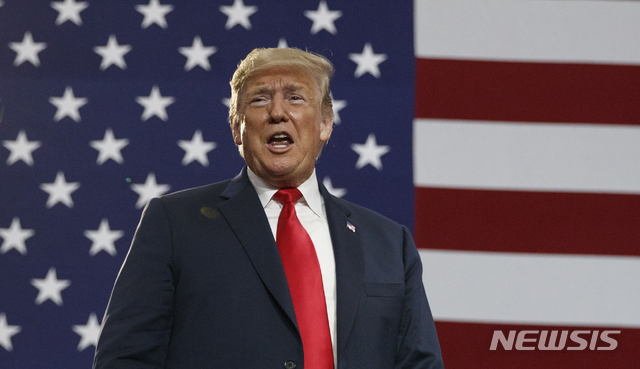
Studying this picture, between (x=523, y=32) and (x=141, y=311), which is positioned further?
(x=523, y=32)

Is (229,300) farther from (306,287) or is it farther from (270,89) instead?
(270,89)

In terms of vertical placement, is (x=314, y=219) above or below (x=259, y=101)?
below

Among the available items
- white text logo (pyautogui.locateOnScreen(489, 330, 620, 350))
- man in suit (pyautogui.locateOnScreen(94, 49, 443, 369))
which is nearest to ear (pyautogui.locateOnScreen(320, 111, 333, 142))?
man in suit (pyautogui.locateOnScreen(94, 49, 443, 369))

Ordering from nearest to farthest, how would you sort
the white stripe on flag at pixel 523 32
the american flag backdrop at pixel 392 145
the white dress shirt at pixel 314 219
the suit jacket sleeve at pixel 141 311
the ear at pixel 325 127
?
the suit jacket sleeve at pixel 141 311, the white dress shirt at pixel 314 219, the ear at pixel 325 127, the american flag backdrop at pixel 392 145, the white stripe on flag at pixel 523 32

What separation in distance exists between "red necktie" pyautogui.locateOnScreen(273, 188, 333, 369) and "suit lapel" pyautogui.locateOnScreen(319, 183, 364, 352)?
3 centimetres

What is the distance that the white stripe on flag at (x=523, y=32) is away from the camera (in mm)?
2096

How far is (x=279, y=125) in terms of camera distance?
1.28 metres

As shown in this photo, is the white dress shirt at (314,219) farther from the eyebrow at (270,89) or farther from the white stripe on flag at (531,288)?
the white stripe on flag at (531,288)

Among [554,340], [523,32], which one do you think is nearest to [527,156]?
[523,32]

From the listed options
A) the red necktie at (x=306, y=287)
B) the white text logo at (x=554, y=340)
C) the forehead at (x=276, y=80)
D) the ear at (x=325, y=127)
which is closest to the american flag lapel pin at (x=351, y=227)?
the red necktie at (x=306, y=287)

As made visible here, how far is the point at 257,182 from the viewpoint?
1326 mm

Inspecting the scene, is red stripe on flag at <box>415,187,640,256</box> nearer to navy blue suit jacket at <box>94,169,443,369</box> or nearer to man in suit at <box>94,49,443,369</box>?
man in suit at <box>94,49,443,369</box>

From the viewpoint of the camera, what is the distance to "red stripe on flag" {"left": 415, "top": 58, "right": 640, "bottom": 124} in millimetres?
2072

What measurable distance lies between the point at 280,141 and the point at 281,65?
17 centimetres
